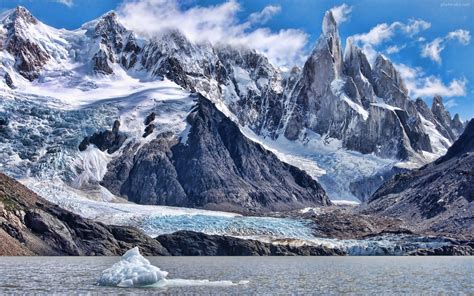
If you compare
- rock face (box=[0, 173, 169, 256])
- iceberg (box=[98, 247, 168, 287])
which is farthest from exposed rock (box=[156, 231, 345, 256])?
iceberg (box=[98, 247, 168, 287])

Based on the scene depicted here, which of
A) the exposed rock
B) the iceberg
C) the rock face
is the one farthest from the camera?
the exposed rock

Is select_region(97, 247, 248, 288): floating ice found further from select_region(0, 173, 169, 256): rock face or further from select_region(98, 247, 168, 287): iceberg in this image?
select_region(0, 173, 169, 256): rock face

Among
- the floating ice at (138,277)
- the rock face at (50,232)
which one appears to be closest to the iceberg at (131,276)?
the floating ice at (138,277)

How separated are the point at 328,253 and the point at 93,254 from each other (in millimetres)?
67445

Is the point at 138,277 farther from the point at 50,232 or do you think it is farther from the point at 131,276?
the point at 50,232

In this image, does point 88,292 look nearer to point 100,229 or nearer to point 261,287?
point 261,287

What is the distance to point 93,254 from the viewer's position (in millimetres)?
157000

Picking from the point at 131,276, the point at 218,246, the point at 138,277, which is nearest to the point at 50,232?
the point at 218,246

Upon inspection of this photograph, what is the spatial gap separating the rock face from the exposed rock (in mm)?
5119

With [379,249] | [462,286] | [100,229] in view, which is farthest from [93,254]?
[462,286]

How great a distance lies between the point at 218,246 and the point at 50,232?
4990 centimetres

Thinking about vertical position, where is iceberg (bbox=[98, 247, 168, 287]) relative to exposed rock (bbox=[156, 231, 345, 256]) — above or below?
below

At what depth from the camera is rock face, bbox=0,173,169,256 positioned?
137500 mm

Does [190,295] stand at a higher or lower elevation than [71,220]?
lower
